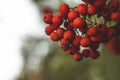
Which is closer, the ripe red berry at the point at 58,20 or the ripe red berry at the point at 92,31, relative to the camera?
the ripe red berry at the point at 92,31

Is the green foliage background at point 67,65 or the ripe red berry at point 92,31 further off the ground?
the ripe red berry at point 92,31

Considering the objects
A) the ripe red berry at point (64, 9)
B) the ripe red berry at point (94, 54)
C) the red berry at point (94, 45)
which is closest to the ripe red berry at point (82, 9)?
the ripe red berry at point (64, 9)

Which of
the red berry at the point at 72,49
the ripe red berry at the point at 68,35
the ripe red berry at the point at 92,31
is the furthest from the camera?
the red berry at the point at 72,49

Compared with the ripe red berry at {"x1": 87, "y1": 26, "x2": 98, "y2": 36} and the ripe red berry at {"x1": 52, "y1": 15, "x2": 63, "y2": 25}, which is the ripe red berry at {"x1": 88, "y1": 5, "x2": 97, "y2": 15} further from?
the ripe red berry at {"x1": 52, "y1": 15, "x2": 63, "y2": 25}

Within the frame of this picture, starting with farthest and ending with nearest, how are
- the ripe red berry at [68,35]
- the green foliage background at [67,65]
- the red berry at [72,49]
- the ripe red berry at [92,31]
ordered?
the green foliage background at [67,65] → the red berry at [72,49] → the ripe red berry at [68,35] → the ripe red berry at [92,31]

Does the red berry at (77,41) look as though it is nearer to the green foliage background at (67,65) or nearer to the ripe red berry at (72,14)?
the ripe red berry at (72,14)

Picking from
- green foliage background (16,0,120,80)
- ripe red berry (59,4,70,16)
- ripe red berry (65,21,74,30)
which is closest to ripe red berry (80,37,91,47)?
ripe red berry (65,21,74,30)

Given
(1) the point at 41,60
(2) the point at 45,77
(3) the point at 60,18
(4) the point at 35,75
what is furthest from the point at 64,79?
(3) the point at 60,18

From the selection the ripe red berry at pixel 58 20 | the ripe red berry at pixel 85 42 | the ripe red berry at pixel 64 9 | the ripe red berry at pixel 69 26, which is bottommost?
the ripe red berry at pixel 85 42
